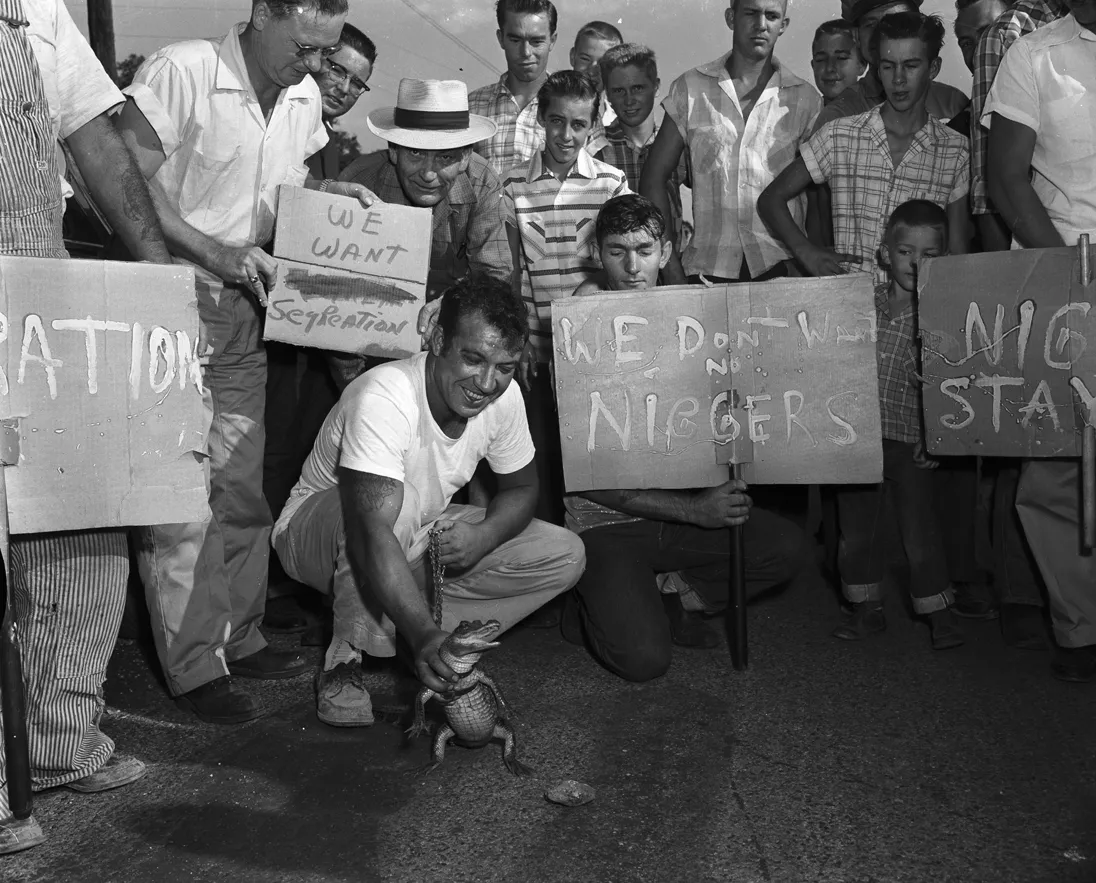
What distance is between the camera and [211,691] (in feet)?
13.2

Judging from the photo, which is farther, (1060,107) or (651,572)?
(651,572)

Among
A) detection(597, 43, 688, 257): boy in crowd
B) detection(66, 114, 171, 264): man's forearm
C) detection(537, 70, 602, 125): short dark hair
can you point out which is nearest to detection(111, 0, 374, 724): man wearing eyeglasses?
detection(66, 114, 171, 264): man's forearm

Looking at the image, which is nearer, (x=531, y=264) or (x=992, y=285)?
(x=992, y=285)

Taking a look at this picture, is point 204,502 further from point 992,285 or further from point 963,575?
point 963,575

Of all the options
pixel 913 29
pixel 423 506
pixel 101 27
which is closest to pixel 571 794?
pixel 423 506

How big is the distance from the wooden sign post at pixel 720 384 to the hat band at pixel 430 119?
3.16 feet

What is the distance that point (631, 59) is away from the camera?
5.98 metres

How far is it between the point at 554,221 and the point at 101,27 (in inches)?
208

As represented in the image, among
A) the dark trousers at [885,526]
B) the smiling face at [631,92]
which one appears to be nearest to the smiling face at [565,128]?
the smiling face at [631,92]

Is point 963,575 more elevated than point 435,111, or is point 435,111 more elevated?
point 435,111

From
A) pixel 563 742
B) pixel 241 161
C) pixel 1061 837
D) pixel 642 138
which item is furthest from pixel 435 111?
pixel 1061 837

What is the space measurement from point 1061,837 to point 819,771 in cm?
65

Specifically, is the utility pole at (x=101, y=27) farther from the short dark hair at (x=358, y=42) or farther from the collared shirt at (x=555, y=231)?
the collared shirt at (x=555, y=231)

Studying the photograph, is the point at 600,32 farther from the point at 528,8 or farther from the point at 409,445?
the point at 409,445
